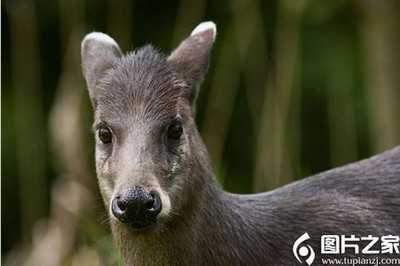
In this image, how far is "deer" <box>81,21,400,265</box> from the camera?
661 centimetres

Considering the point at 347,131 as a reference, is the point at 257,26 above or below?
above

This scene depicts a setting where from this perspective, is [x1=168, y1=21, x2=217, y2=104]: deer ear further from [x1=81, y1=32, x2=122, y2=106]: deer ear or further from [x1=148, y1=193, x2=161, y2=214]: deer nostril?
[x1=148, y1=193, x2=161, y2=214]: deer nostril

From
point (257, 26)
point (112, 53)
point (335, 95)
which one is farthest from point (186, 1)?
point (112, 53)

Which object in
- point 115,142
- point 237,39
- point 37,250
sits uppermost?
point 237,39

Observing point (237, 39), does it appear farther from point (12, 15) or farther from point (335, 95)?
point (12, 15)

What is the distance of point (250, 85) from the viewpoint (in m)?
11.5

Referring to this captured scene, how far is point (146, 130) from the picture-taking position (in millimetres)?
6703

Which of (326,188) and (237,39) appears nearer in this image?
(326,188)

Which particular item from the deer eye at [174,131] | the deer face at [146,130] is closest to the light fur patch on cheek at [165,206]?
the deer face at [146,130]

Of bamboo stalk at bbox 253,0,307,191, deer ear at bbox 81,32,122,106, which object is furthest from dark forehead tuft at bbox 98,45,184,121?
bamboo stalk at bbox 253,0,307,191

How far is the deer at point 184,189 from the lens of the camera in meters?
6.61

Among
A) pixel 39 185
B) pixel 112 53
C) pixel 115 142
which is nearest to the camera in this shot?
pixel 115 142

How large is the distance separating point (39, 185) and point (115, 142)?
5.06 metres

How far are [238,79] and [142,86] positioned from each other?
4899 mm
